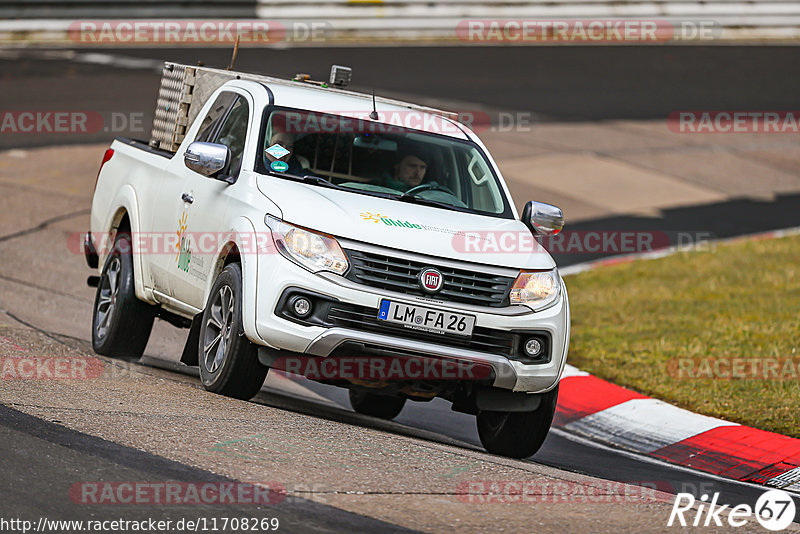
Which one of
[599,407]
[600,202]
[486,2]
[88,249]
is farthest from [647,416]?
[486,2]

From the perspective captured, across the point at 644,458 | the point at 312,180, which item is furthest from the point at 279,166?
the point at 644,458

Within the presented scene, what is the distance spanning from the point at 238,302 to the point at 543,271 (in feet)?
5.83

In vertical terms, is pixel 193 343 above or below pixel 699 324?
above

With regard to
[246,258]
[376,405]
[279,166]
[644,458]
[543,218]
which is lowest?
[376,405]

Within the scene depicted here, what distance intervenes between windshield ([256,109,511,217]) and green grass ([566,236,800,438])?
8.09 feet

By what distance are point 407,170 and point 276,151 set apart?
0.87 m

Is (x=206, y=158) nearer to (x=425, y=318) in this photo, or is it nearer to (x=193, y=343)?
(x=193, y=343)

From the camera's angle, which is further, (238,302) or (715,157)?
(715,157)

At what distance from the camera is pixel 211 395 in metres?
7.54

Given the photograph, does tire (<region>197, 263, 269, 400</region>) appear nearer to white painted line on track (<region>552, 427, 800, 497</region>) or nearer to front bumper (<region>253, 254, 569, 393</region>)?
front bumper (<region>253, 254, 569, 393</region>)

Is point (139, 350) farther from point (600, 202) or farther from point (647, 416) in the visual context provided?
point (600, 202)

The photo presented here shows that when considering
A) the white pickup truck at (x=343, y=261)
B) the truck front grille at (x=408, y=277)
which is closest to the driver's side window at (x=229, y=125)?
the white pickup truck at (x=343, y=261)

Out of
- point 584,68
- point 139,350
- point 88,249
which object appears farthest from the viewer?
point 584,68

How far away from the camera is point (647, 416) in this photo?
9.31 metres
